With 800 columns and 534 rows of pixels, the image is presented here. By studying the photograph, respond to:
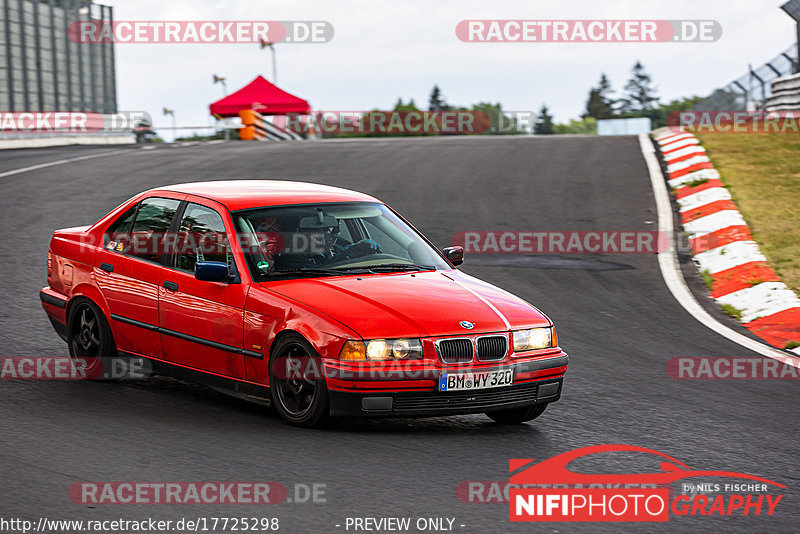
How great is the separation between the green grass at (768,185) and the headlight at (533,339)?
220 inches

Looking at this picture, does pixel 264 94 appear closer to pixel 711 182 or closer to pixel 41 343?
pixel 711 182

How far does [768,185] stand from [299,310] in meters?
12.5

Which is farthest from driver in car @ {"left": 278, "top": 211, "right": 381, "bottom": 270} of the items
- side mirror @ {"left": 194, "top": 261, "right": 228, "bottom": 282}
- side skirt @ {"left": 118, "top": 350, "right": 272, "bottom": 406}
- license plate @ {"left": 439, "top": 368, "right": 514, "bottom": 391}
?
license plate @ {"left": 439, "top": 368, "right": 514, "bottom": 391}

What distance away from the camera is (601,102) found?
18288 centimetres

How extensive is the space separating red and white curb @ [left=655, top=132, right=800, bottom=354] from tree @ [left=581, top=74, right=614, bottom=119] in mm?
167790

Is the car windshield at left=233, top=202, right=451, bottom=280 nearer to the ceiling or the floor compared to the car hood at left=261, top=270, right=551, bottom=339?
nearer to the ceiling

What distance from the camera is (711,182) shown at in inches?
659

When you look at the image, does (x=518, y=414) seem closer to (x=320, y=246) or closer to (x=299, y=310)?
(x=299, y=310)

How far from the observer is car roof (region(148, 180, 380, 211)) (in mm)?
6831

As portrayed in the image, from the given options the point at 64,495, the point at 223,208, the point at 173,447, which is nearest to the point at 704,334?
the point at 223,208

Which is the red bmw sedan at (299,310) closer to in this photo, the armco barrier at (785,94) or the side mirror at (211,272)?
the side mirror at (211,272)

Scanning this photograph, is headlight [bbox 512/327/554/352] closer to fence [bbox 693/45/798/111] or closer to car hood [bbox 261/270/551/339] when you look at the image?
car hood [bbox 261/270/551/339]

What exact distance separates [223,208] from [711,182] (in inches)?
464

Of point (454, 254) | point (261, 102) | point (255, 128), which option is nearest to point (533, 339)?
point (454, 254)
